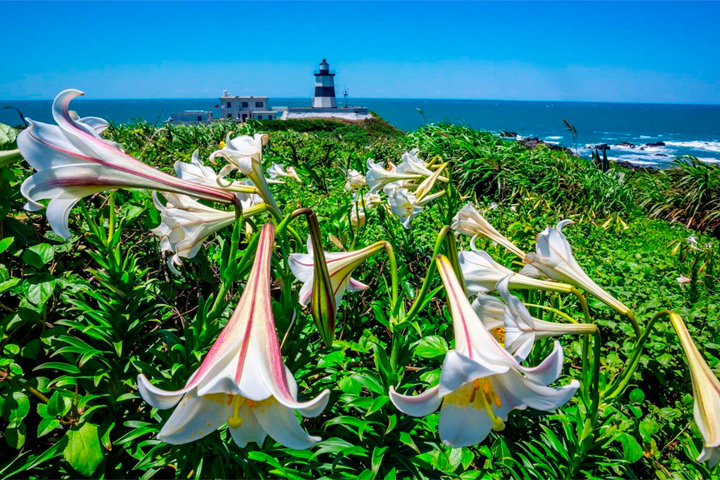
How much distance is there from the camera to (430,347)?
120 cm

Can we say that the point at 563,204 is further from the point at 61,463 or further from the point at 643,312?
the point at 61,463

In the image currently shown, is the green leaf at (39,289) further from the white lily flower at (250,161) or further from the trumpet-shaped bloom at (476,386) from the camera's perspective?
the trumpet-shaped bloom at (476,386)

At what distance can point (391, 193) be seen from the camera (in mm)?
2037

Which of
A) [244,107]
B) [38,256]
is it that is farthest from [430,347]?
[244,107]

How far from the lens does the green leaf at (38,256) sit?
1165mm

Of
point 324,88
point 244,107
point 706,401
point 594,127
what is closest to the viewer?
point 706,401

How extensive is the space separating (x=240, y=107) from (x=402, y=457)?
50.1 meters

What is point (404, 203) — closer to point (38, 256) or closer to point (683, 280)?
point (38, 256)

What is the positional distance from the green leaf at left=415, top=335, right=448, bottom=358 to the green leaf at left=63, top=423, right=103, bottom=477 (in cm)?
81

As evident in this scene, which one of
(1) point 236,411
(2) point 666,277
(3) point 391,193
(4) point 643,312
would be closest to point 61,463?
(1) point 236,411

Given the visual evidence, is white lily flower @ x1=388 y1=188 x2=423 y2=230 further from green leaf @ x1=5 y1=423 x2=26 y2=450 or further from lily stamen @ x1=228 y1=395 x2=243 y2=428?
green leaf @ x1=5 y1=423 x2=26 y2=450

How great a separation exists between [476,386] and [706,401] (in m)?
0.42

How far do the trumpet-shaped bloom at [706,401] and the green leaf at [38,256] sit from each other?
60.1 inches

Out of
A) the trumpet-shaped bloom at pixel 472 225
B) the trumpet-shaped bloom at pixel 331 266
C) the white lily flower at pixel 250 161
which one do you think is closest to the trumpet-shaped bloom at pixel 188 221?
the white lily flower at pixel 250 161
